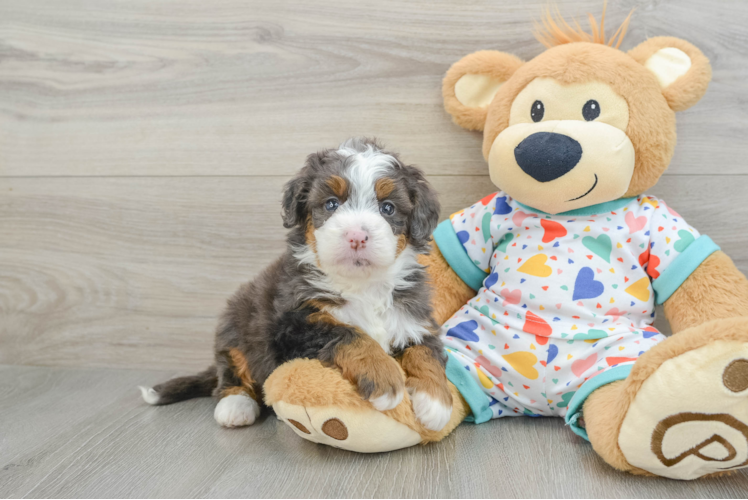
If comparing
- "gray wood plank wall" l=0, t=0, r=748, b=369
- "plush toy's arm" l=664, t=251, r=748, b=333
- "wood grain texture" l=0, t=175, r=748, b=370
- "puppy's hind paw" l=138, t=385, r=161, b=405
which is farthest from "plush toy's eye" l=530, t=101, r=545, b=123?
"puppy's hind paw" l=138, t=385, r=161, b=405

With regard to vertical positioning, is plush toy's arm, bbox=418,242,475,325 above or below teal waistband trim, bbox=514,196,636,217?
below

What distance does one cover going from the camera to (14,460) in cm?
147

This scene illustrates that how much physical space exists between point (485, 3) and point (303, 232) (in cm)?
106

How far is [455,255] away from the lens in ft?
5.85

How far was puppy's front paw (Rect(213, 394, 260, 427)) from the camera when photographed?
1659 mm

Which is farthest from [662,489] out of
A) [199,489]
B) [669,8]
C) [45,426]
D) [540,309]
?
[45,426]

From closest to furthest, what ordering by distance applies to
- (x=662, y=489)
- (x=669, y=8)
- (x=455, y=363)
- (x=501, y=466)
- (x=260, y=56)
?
1. (x=662, y=489)
2. (x=501, y=466)
3. (x=455, y=363)
4. (x=669, y=8)
5. (x=260, y=56)

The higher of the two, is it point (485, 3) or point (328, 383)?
point (485, 3)

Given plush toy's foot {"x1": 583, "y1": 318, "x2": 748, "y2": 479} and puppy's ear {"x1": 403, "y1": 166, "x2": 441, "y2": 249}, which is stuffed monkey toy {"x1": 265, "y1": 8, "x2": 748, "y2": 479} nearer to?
plush toy's foot {"x1": 583, "y1": 318, "x2": 748, "y2": 479}

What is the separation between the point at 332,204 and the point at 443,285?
57 cm

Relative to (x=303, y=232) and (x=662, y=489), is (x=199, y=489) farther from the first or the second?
(x=662, y=489)

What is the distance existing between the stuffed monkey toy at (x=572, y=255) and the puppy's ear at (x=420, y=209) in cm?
27

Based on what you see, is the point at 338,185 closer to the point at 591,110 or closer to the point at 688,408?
the point at 591,110

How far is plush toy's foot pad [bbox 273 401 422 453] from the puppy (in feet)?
0.18
